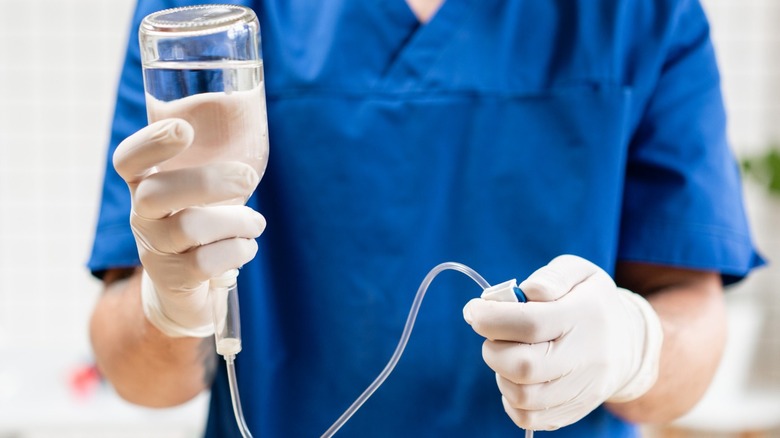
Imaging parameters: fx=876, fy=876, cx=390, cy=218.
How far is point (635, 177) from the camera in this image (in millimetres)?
982

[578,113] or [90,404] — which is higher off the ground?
[578,113]

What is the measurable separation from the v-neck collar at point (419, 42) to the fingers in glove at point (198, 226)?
0.30 m

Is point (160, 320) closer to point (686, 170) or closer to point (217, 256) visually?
point (217, 256)

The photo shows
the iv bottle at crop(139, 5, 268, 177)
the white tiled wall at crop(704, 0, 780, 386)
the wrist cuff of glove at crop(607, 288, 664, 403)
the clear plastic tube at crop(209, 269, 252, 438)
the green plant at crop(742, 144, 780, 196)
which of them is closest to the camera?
the iv bottle at crop(139, 5, 268, 177)

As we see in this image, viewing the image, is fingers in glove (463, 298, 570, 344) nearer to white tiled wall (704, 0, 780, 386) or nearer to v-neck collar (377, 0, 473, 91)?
v-neck collar (377, 0, 473, 91)

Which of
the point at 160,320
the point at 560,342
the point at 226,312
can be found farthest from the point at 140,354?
the point at 560,342

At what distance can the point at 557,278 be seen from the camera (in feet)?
2.43

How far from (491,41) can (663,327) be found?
35 cm

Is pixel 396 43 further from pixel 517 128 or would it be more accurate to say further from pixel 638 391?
pixel 638 391

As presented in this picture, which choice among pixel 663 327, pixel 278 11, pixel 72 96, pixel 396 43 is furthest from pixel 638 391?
pixel 72 96

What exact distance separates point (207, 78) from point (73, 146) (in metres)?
2.02

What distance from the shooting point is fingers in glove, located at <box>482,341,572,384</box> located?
72 cm

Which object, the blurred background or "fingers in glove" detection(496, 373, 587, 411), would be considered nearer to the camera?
"fingers in glove" detection(496, 373, 587, 411)

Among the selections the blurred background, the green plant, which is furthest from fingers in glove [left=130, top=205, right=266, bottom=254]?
the green plant
